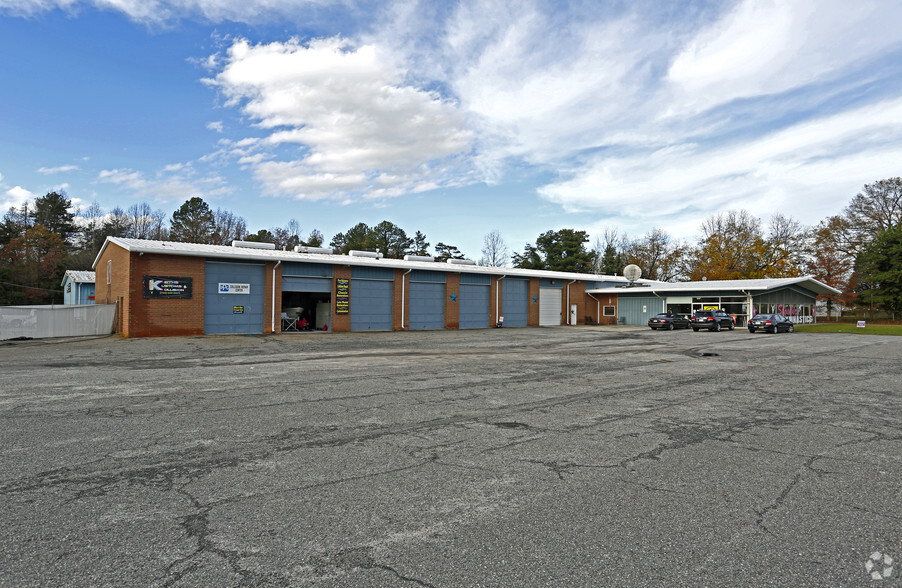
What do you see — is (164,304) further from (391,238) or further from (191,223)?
(391,238)

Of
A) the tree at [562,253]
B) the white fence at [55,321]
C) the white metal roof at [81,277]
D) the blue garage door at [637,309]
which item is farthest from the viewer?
Result: the tree at [562,253]

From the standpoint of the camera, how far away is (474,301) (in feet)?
120

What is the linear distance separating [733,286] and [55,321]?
45.4 m

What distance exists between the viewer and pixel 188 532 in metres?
3.53

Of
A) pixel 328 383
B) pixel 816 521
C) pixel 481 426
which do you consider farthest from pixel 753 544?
pixel 328 383

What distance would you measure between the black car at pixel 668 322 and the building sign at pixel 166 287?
32082 millimetres

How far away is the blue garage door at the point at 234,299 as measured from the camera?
2555cm

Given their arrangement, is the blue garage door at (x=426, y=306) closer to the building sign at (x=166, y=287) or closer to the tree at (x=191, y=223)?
the building sign at (x=166, y=287)

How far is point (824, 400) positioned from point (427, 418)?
24.9ft

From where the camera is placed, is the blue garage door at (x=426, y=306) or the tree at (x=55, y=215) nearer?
the blue garage door at (x=426, y=306)

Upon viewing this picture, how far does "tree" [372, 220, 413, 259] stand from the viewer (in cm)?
7222

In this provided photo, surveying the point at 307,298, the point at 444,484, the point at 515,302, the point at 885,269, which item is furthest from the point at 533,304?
the point at 885,269

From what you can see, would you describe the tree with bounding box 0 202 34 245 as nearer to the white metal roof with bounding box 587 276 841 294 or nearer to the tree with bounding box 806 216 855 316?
the white metal roof with bounding box 587 276 841 294

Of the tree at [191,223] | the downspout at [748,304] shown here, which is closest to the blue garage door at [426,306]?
the downspout at [748,304]
